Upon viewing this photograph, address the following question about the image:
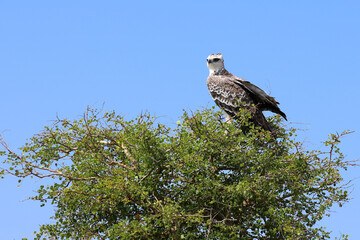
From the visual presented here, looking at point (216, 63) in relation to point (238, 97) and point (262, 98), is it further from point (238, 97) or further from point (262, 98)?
point (262, 98)

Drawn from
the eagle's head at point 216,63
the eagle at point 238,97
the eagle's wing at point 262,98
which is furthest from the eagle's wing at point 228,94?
the eagle's head at point 216,63

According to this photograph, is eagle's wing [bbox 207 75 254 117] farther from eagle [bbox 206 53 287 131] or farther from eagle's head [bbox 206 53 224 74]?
eagle's head [bbox 206 53 224 74]

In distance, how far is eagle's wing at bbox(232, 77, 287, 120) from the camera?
16.0 metres

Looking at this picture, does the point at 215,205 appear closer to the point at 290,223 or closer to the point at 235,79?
the point at 290,223

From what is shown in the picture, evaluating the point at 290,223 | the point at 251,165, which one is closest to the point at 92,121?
the point at 251,165

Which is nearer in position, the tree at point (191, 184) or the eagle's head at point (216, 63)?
the tree at point (191, 184)

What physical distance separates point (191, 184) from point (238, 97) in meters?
4.21

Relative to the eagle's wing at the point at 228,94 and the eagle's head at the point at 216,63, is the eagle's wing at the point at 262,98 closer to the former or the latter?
the eagle's wing at the point at 228,94

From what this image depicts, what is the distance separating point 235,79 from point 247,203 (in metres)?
4.85

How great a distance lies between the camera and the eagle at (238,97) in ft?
51.4

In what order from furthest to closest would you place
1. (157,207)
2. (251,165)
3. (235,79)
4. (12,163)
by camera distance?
(235,79) < (12,163) < (251,165) < (157,207)

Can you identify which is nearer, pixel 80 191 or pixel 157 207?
pixel 157 207

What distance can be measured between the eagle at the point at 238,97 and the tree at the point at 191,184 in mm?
959

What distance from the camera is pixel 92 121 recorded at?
1520 centimetres
